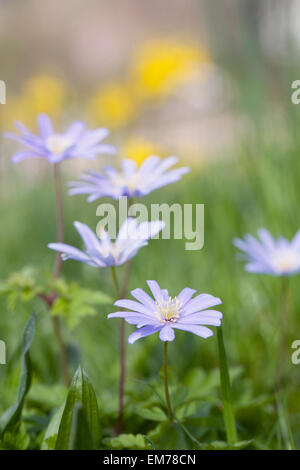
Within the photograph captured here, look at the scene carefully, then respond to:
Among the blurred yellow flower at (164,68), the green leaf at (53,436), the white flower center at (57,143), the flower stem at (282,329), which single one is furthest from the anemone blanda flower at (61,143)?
the blurred yellow flower at (164,68)

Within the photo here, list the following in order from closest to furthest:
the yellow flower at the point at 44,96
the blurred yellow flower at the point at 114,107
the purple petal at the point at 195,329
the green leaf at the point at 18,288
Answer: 1. the purple petal at the point at 195,329
2. the green leaf at the point at 18,288
3. the blurred yellow flower at the point at 114,107
4. the yellow flower at the point at 44,96

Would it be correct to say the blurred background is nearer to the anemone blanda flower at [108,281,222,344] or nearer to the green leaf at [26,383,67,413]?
the green leaf at [26,383,67,413]

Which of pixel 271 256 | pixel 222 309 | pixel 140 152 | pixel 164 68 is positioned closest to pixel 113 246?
pixel 271 256

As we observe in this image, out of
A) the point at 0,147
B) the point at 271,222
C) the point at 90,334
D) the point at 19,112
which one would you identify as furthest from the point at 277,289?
the point at 19,112

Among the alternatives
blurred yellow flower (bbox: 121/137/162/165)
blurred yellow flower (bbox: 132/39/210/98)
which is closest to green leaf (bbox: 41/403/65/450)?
blurred yellow flower (bbox: 121/137/162/165)

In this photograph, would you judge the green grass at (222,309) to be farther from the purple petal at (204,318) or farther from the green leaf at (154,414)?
the purple petal at (204,318)

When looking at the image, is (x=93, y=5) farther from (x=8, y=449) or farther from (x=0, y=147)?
(x=8, y=449)
